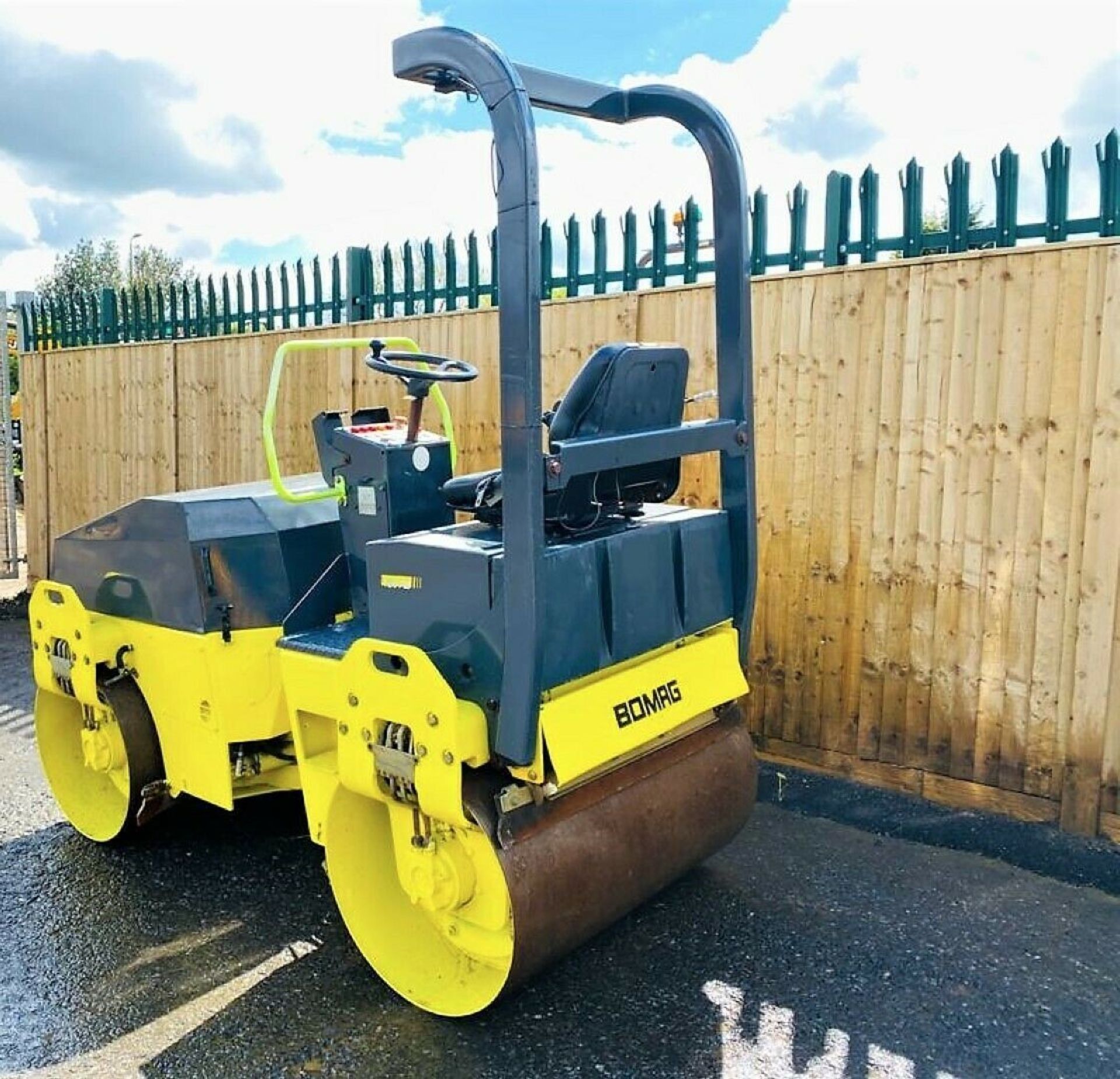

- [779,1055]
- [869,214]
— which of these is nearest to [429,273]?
[869,214]

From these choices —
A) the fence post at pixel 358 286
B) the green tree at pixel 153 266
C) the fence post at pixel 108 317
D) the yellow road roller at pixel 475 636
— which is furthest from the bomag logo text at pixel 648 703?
the green tree at pixel 153 266

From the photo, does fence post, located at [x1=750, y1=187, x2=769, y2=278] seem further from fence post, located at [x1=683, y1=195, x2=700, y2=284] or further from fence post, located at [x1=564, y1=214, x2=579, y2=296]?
fence post, located at [x1=564, y1=214, x2=579, y2=296]

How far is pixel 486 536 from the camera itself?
10.4ft

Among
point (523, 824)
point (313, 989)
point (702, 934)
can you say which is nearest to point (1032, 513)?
point (702, 934)

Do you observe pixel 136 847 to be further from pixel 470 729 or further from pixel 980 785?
pixel 980 785

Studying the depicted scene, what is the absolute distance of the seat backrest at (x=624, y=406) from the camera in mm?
3021

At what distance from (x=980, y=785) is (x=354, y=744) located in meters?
2.66

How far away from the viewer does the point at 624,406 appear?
3088 millimetres

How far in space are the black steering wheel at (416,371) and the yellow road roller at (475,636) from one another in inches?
1.0

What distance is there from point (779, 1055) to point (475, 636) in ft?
4.50

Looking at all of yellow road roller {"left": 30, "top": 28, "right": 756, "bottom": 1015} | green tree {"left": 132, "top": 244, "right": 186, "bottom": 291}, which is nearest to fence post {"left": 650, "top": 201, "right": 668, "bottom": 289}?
yellow road roller {"left": 30, "top": 28, "right": 756, "bottom": 1015}

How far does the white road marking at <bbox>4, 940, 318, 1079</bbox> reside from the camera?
2.87 meters

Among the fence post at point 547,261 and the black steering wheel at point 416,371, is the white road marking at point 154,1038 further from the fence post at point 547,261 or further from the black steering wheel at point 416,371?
the fence post at point 547,261

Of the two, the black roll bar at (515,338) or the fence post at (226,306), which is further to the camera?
the fence post at (226,306)
